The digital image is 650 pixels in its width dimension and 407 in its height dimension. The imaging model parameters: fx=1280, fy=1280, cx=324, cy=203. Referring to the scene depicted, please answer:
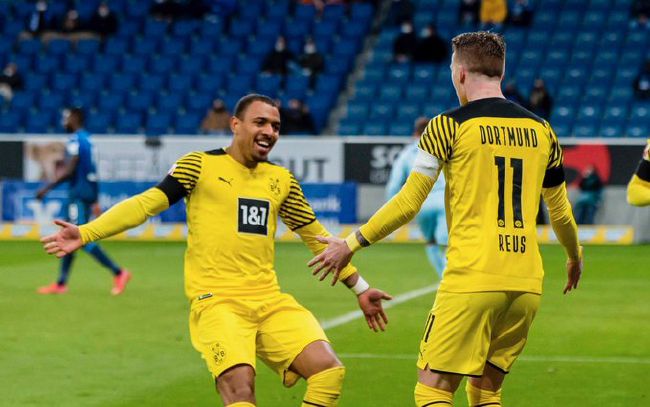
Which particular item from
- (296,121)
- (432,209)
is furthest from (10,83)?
(432,209)

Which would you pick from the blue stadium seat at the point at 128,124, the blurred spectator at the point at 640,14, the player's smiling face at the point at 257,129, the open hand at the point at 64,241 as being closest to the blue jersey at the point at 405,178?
the player's smiling face at the point at 257,129

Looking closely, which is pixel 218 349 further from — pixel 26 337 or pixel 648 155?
pixel 26 337

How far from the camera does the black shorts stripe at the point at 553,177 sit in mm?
6149

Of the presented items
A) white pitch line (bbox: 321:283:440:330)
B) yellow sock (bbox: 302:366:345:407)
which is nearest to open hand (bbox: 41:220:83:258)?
yellow sock (bbox: 302:366:345:407)

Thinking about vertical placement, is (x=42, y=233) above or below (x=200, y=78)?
below

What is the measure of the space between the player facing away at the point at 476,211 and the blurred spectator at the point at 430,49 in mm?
22440

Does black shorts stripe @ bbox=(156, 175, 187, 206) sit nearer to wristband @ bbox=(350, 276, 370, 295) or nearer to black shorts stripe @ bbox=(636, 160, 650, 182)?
wristband @ bbox=(350, 276, 370, 295)

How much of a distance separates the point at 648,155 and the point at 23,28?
27265mm

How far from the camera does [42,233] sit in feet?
78.7

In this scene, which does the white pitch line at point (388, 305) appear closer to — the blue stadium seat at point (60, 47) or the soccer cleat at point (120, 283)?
the soccer cleat at point (120, 283)

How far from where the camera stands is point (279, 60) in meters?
28.5

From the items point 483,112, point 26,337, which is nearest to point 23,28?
point 26,337

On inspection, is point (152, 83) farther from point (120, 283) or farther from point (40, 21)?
point (120, 283)

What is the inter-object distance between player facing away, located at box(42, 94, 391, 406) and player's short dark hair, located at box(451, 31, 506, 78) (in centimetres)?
145
